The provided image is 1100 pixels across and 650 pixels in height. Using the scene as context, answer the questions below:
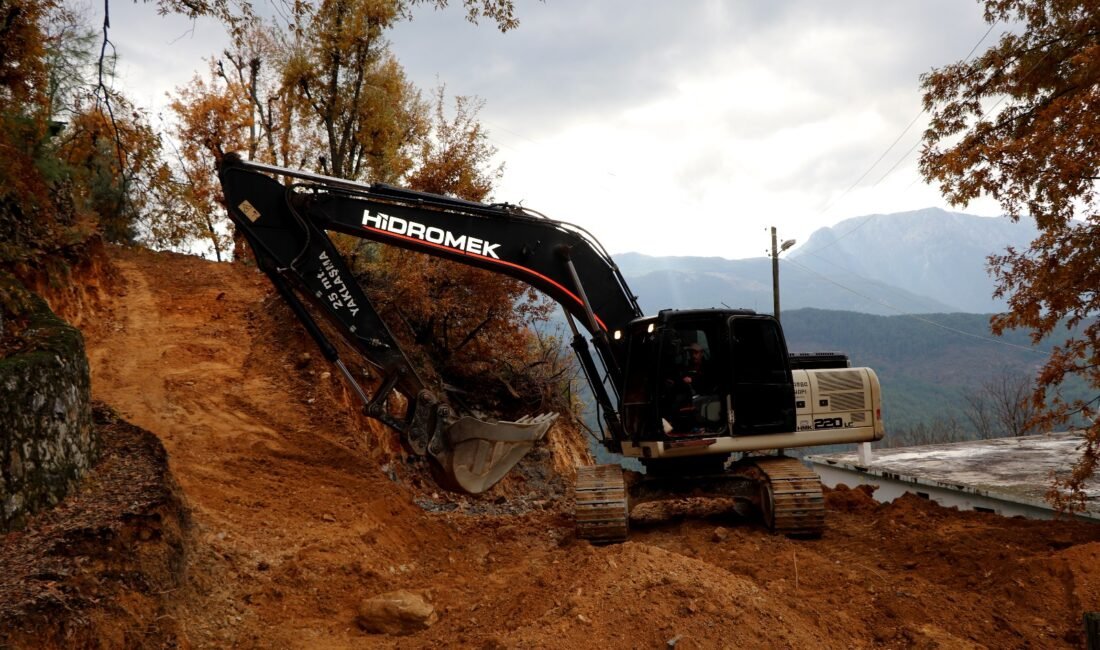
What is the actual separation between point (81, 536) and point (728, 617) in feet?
14.1

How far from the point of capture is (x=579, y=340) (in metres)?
8.78

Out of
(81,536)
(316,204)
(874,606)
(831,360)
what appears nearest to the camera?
(81,536)

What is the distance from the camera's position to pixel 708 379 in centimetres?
866

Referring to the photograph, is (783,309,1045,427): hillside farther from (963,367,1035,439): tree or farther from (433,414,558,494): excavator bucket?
(433,414,558,494): excavator bucket

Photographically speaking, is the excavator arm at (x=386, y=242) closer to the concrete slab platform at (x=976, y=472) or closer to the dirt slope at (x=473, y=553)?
the dirt slope at (x=473, y=553)

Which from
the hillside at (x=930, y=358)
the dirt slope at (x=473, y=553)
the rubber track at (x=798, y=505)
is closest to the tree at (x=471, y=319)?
the dirt slope at (x=473, y=553)

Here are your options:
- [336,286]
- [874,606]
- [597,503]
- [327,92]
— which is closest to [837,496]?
[597,503]

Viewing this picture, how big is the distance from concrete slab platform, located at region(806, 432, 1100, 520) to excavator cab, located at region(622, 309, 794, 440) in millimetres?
3596

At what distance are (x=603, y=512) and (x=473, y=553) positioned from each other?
5.13 feet

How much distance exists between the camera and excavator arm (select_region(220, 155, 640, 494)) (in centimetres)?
776

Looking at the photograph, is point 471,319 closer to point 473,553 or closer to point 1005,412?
point 473,553

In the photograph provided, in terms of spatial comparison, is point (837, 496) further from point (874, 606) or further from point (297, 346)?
point (297, 346)

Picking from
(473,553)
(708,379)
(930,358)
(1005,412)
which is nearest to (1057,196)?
(708,379)

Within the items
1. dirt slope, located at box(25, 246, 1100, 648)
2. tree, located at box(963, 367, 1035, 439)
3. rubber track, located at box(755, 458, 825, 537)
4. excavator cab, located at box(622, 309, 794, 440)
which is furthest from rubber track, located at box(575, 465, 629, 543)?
tree, located at box(963, 367, 1035, 439)
